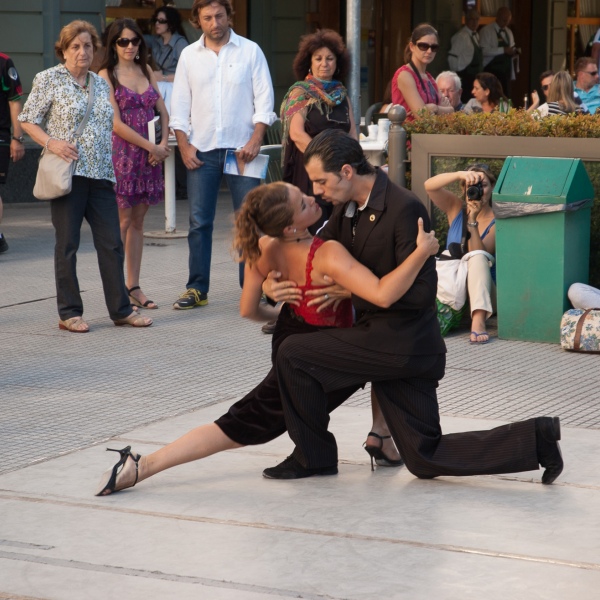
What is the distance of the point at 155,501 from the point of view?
15.4 feet

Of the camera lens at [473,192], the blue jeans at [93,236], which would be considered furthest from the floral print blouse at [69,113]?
the camera lens at [473,192]

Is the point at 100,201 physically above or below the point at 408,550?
above

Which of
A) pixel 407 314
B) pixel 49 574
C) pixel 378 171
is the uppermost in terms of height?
pixel 378 171

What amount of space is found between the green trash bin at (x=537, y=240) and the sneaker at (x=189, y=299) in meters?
2.13

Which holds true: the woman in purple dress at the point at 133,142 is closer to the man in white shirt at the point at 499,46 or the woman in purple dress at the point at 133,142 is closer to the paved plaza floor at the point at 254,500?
the paved plaza floor at the point at 254,500

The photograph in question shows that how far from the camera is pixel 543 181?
7523 mm

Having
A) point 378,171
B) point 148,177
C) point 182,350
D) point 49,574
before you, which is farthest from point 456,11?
point 49,574

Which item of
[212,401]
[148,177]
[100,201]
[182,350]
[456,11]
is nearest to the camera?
[212,401]

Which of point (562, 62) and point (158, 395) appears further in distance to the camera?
point (562, 62)

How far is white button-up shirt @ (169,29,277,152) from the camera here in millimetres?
8445

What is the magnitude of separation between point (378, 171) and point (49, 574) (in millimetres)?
1910

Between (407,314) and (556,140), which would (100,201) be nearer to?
(556,140)

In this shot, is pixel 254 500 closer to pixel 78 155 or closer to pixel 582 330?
pixel 582 330

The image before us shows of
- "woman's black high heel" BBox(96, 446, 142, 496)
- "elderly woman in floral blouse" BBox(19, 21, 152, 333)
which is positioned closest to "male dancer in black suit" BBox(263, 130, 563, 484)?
"woman's black high heel" BBox(96, 446, 142, 496)
